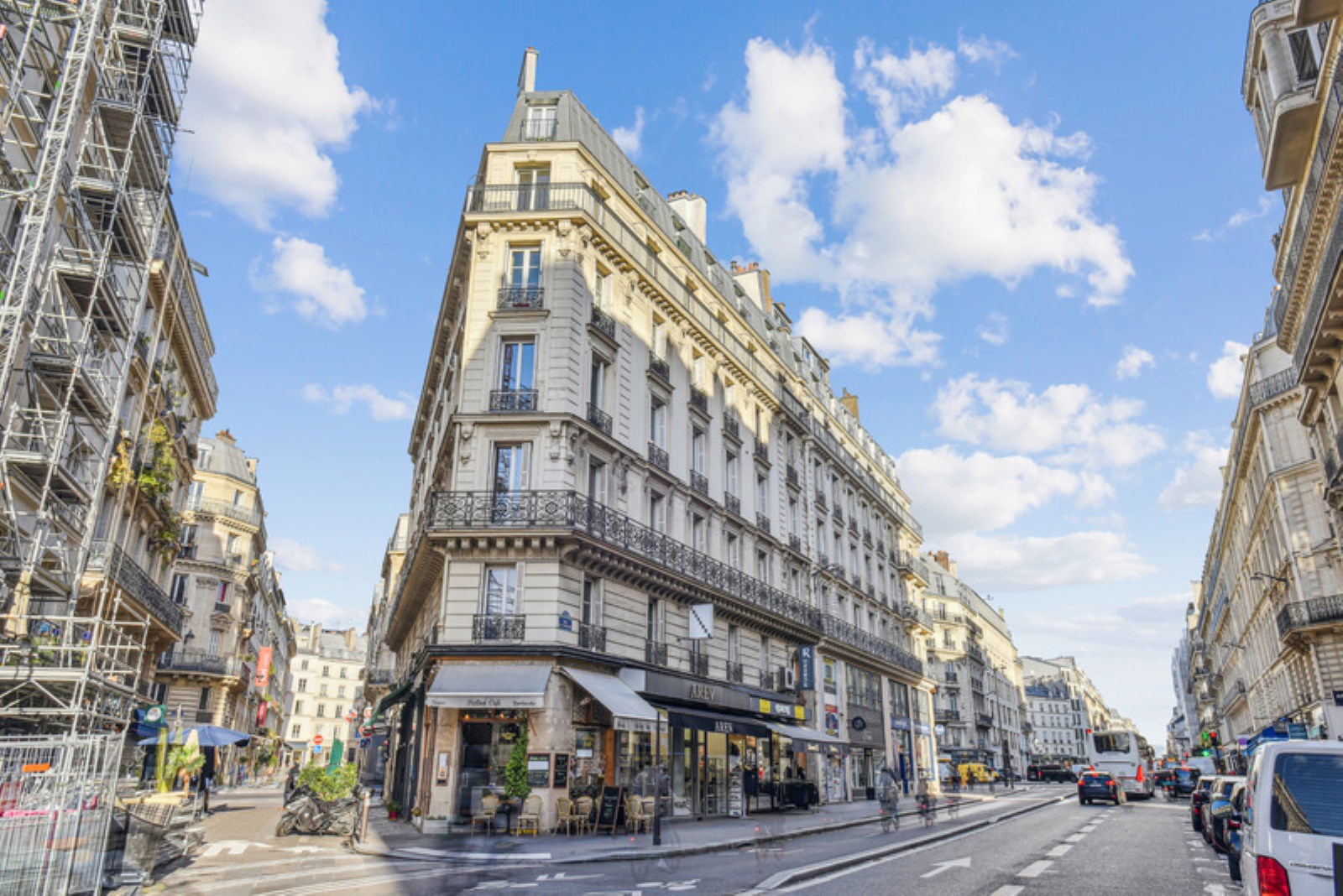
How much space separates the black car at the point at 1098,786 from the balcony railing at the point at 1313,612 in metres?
8.88

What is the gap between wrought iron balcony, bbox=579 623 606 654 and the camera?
21.4 metres

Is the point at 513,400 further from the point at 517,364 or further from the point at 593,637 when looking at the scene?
the point at 593,637

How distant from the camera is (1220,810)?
45.3ft

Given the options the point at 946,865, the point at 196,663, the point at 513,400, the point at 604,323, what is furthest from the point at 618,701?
the point at 196,663

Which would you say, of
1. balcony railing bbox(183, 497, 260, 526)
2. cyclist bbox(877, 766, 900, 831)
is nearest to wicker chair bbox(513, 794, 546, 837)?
cyclist bbox(877, 766, 900, 831)

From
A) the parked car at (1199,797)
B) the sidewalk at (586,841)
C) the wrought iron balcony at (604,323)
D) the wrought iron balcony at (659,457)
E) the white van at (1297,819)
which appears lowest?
the sidewalk at (586,841)

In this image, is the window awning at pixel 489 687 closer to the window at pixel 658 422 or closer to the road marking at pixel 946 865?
the window at pixel 658 422

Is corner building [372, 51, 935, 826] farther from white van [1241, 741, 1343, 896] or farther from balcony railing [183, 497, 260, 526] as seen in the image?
balcony railing [183, 497, 260, 526]

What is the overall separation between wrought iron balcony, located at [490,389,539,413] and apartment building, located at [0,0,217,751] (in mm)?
8261

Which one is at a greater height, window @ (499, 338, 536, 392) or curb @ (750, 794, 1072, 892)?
window @ (499, 338, 536, 392)

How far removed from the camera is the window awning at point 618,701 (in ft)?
64.2

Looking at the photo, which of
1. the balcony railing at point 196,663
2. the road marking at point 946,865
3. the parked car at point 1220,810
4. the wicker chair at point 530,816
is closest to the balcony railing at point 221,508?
the balcony railing at point 196,663

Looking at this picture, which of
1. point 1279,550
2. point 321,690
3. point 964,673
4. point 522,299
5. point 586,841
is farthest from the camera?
point 321,690

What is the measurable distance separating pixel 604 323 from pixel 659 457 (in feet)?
14.7
